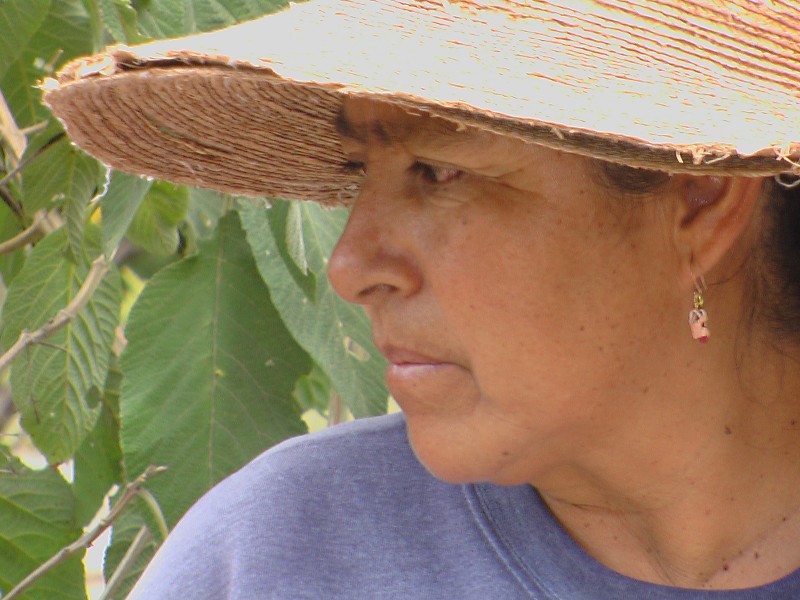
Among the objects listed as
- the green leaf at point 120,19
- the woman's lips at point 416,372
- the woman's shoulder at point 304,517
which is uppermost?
the green leaf at point 120,19

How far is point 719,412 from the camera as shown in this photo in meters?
1.26

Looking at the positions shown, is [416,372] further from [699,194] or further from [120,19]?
[120,19]

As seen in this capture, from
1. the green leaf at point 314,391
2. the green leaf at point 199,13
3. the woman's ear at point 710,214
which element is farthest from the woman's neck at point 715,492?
the green leaf at point 314,391

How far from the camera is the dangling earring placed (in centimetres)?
117

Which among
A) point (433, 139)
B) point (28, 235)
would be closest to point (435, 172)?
point (433, 139)

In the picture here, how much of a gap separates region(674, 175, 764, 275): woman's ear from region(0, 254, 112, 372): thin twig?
0.77 meters

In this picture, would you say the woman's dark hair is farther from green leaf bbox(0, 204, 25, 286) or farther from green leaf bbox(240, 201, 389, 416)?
green leaf bbox(0, 204, 25, 286)

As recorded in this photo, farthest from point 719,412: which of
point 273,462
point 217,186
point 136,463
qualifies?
point 136,463

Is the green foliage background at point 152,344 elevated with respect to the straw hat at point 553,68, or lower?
lower

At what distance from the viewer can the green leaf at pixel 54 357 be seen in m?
1.66

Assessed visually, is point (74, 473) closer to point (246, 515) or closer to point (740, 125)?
point (246, 515)

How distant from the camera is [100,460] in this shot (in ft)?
6.17

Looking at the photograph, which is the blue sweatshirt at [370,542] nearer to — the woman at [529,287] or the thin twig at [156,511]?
the woman at [529,287]

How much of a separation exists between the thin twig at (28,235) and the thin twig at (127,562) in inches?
17.8
